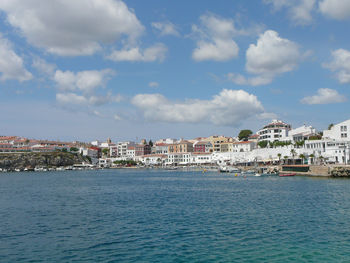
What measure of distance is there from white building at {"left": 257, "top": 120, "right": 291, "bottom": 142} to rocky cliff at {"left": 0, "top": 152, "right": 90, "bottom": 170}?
100058 mm

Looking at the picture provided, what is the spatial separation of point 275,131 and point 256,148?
35.7 ft

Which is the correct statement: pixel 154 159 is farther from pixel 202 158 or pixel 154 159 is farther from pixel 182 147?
pixel 202 158

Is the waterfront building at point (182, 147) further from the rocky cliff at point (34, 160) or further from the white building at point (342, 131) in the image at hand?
the white building at point (342, 131)

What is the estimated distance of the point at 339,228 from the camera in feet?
70.9

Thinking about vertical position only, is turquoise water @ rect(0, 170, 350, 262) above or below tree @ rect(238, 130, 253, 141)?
below

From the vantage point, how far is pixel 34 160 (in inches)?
6624

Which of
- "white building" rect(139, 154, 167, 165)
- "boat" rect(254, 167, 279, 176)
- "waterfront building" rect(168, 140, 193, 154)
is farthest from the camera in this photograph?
"waterfront building" rect(168, 140, 193, 154)

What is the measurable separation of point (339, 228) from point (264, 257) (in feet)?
27.8

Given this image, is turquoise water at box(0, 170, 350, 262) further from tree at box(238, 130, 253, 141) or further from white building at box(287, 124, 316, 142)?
tree at box(238, 130, 253, 141)

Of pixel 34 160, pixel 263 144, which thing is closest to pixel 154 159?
pixel 34 160


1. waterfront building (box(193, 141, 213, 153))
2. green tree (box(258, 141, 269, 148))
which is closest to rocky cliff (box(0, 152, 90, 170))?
waterfront building (box(193, 141, 213, 153))

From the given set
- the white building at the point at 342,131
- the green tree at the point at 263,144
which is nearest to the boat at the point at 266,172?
the white building at the point at 342,131

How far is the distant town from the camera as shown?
90375 mm

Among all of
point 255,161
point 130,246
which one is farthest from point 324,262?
point 255,161
